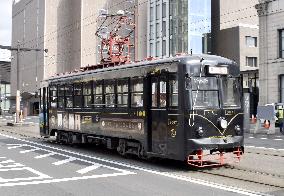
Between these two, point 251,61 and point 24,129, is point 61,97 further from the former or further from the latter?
point 251,61

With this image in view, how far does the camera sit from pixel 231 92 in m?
13.7

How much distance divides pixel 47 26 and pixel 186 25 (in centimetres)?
2990

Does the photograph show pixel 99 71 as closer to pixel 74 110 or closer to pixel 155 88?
pixel 74 110

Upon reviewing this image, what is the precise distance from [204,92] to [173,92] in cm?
84

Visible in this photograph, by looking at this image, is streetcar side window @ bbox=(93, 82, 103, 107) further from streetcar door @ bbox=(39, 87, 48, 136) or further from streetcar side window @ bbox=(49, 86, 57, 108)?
streetcar door @ bbox=(39, 87, 48, 136)

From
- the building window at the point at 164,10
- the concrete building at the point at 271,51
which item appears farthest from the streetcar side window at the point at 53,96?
the building window at the point at 164,10

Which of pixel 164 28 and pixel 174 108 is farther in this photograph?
pixel 164 28

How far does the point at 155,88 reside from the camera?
14.0 m

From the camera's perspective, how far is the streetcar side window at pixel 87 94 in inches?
706

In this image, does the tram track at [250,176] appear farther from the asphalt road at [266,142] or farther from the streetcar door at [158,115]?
the asphalt road at [266,142]

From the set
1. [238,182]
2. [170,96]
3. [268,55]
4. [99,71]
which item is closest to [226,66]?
[170,96]

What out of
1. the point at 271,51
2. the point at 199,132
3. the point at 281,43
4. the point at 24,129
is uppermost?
the point at 281,43

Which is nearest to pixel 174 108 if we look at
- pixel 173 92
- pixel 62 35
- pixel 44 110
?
pixel 173 92

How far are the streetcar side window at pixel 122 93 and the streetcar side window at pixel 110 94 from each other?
382 millimetres
